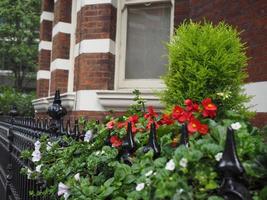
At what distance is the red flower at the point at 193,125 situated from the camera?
1.72 m

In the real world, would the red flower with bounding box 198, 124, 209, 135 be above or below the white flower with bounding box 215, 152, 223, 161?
above

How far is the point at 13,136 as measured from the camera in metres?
4.95

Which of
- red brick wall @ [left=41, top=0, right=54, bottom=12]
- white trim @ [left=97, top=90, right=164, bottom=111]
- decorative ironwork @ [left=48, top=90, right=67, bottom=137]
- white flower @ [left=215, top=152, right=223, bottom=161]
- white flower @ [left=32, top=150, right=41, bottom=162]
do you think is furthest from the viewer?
red brick wall @ [left=41, top=0, right=54, bottom=12]

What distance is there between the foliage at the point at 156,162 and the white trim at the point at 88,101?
11.8 ft

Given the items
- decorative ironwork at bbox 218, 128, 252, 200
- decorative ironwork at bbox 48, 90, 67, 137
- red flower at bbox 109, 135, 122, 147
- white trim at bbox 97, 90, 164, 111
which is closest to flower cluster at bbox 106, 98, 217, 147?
red flower at bbox 109, 135, 122, 147

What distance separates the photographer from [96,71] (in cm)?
644

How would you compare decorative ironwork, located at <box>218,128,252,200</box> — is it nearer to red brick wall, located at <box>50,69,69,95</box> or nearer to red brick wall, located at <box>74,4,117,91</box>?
red brick wall, located at <box>74,4,117,91</box>

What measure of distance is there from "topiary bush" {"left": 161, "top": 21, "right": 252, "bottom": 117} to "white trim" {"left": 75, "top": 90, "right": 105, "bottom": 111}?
2.76 meters

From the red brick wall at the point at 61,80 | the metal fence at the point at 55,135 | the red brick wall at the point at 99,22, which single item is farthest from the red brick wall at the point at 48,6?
the metal fence at the point at 55,135

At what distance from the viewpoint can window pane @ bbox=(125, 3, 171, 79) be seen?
21.2 ft

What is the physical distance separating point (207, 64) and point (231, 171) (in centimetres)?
236

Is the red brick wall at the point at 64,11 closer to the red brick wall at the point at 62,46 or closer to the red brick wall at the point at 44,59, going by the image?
the red brick wall at the point at 62,46

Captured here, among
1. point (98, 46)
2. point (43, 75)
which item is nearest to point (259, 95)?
point (98, 46)

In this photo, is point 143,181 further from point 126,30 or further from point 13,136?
point 126,30
